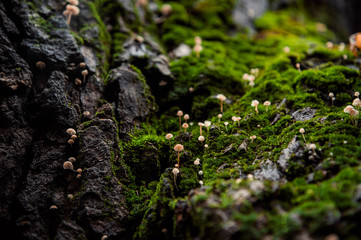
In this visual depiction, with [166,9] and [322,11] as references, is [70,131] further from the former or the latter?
[322,11]

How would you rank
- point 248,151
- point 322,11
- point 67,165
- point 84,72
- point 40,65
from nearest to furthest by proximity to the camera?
point 67,165
point 248,151
point 40,65
point 84,72
point 322,11

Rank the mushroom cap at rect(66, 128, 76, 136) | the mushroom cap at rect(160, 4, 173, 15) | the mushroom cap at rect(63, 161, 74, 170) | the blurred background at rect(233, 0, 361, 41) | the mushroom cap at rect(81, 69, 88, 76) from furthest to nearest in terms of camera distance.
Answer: the blurred background at rect(233, 0, 361, 41), the mushroom cap at rect(160, 4, 173, 15), the mushroom cap at rect(81, 69, 88, 76), the mushroom cap at rect(66, 128, 76, 136), the mushroom cap at rect(63, 161, 74, 170)

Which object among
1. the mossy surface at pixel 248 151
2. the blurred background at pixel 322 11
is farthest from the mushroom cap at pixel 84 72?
the blurred background at pixel 322 11

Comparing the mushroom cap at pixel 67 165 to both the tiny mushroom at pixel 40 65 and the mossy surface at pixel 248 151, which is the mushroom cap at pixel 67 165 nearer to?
the mossy surface at pixel 248 151

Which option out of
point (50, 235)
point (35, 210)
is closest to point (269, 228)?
point (50, 235)

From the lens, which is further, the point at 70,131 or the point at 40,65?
the point at 40,65

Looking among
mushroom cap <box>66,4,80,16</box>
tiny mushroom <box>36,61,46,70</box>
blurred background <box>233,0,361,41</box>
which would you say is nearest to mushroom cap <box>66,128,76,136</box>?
tiny mushroom <box>36,61,46,70</box>

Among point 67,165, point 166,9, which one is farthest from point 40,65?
point 166,9

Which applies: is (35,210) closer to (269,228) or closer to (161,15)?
(269,228)

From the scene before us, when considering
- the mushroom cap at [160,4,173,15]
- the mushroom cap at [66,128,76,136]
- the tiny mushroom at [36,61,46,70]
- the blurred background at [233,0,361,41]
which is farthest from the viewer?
the blurred background at [233,0,361,41]

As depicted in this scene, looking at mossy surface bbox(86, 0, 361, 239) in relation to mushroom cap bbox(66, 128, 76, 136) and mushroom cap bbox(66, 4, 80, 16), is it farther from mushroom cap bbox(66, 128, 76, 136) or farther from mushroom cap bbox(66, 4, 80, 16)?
mushroom cap bbox(66, 4, 80, 16)

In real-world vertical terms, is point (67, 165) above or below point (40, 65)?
below

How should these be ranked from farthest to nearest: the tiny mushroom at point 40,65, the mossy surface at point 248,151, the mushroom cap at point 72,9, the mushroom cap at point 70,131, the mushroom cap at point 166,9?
the mushroom cap at point 166,9, the mushroom cap at point 72,9, the tiny mushroom at point 40,65, the mushroom cap at point 70,131, the mossy surface at point 248,151
